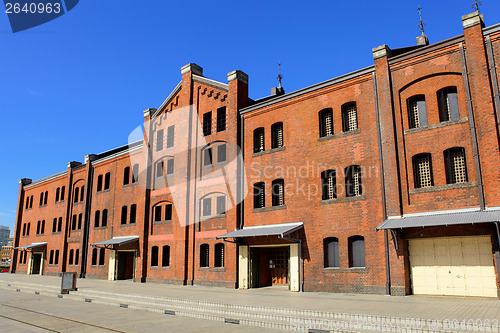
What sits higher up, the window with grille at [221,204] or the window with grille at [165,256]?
the window with grille at [221,204]

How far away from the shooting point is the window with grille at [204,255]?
80.1 ft

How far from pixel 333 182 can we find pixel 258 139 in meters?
5.92

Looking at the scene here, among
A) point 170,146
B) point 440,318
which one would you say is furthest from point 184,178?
point 440,318

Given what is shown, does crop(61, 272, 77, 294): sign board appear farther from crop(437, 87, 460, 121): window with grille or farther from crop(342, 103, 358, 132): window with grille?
crop(437, 87, 460, 121): window with grille

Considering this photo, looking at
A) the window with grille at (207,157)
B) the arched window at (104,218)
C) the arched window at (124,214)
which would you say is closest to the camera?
the window with grille at (207,157)

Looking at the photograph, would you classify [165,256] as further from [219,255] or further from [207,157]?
[207,157]

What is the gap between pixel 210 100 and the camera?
2620 centimetres

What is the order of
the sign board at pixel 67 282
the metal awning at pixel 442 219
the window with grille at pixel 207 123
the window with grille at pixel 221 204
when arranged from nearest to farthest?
the metal awning at pixel 442 219 < the sign board at pixel 67 282 < the window with grille at pixel 221 204 < the window with grille at pixel 207 123

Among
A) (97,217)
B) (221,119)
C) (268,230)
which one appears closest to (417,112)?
(268,230)

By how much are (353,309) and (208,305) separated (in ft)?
16.8

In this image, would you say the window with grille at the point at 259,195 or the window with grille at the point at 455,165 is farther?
the window with grille at the point at 259,195

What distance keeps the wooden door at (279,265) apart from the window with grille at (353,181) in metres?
5.15

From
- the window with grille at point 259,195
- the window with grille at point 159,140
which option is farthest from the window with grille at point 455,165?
the window with grille at point 159,140

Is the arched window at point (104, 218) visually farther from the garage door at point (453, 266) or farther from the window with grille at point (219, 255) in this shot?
the garage door at point (453, 266)
